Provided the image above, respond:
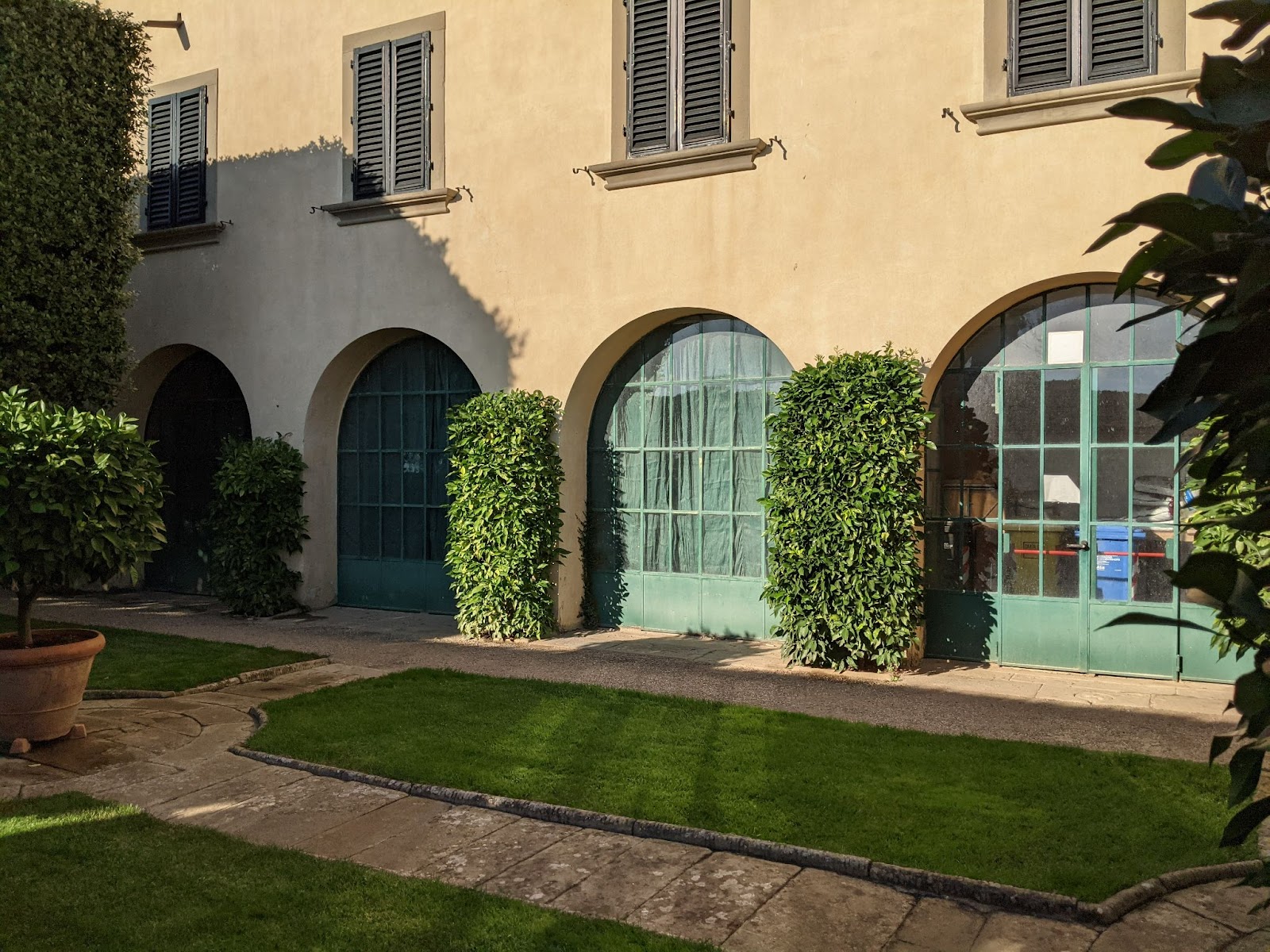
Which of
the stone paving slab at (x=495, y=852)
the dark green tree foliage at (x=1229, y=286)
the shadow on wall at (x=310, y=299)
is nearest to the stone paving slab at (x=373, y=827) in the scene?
the stone paving slab at (x=495, y=852)

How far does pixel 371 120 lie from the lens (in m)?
12.0

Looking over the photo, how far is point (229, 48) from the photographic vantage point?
1308cm

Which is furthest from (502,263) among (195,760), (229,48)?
(195,760)

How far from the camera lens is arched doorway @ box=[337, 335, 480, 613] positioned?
1227cm

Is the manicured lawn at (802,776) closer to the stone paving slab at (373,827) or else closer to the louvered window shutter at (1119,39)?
the stone paving slab at (373,827)

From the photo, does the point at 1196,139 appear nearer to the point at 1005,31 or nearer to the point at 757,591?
the point at 1005,31

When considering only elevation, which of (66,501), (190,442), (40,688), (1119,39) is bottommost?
(40,688)

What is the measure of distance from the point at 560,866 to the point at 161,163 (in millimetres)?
12104

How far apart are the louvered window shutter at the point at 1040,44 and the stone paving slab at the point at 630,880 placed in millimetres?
6726

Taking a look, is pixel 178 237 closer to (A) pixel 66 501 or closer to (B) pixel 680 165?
(B) pixel 680 165

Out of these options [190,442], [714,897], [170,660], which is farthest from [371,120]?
[714,897]

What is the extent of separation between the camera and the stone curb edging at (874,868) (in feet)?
13.9

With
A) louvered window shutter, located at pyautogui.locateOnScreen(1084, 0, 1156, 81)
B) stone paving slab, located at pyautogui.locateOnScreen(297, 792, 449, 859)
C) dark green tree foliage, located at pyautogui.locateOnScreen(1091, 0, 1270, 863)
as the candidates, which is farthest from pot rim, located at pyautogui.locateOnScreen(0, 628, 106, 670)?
louvered window shutter, located at pyautogui.locateOnScreen(1084, 0, 1156, 81)

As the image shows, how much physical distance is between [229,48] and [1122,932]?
43.8 ft
